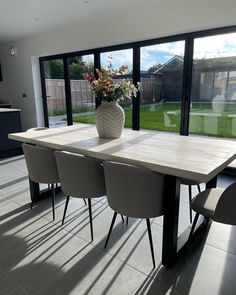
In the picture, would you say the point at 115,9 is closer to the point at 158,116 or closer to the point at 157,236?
the point at 158,116

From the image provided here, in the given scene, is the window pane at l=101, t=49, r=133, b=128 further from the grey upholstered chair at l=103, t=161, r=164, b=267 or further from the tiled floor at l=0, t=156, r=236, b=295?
the grey upholstered chair at l=103, t=161, r=164, b=267

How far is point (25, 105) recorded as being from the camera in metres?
6.25

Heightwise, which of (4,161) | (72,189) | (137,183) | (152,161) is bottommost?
(4,161)

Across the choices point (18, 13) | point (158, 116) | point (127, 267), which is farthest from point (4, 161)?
point (127, 267)

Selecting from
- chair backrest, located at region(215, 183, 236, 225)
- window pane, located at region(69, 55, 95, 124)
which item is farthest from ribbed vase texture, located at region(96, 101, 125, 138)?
window pane, located at region(69, 55, 95, 124)

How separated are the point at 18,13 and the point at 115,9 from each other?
5.30 ft

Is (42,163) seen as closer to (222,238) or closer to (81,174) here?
(81,174)

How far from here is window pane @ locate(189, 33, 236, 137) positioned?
345 centimetres

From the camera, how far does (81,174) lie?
1972 millimetres

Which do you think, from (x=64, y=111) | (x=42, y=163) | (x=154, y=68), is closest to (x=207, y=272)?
(x=42, y=163)

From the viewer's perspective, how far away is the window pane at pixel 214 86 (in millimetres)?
3445

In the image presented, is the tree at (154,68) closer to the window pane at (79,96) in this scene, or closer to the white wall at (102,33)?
the white wall at (102,33)

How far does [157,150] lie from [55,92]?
474 centimetres

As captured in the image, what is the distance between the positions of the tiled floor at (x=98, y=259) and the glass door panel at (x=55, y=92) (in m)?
3.67
